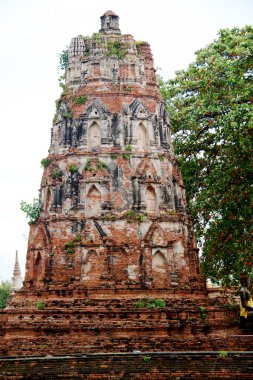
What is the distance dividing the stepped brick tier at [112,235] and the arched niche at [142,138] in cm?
4

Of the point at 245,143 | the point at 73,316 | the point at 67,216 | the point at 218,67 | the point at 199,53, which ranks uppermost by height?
the point at 199,53

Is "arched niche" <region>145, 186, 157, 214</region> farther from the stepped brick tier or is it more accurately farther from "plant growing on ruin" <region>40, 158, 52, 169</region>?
"plant growing on ruin" <region>40, 158, 52, 169</region>

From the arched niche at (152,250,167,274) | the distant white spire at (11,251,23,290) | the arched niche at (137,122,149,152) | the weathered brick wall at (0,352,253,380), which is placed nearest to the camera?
the weathered brick wall at (0,352,253,380)

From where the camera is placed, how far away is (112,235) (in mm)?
14531

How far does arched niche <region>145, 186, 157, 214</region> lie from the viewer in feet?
50.1

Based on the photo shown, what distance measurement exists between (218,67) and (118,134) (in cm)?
424

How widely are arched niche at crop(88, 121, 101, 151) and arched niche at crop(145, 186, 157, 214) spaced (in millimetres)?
2387

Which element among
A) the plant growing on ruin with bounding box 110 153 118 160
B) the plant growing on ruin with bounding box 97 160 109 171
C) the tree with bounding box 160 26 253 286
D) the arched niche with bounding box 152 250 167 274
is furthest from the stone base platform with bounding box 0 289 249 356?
the plant growing on ruin with bounding box 110 153 118 160

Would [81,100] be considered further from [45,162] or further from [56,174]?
[56,174]

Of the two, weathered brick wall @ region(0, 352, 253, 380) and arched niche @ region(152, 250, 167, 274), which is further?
arched niche @ region(152, 250, 167, 274)

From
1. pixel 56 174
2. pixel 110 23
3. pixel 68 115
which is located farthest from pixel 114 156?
pixel 110 23

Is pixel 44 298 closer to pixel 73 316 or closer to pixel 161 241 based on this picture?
pixel 73 316

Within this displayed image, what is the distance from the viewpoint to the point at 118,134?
1599cm

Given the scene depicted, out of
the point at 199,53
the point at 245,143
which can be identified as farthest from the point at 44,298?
the point at 199,53
